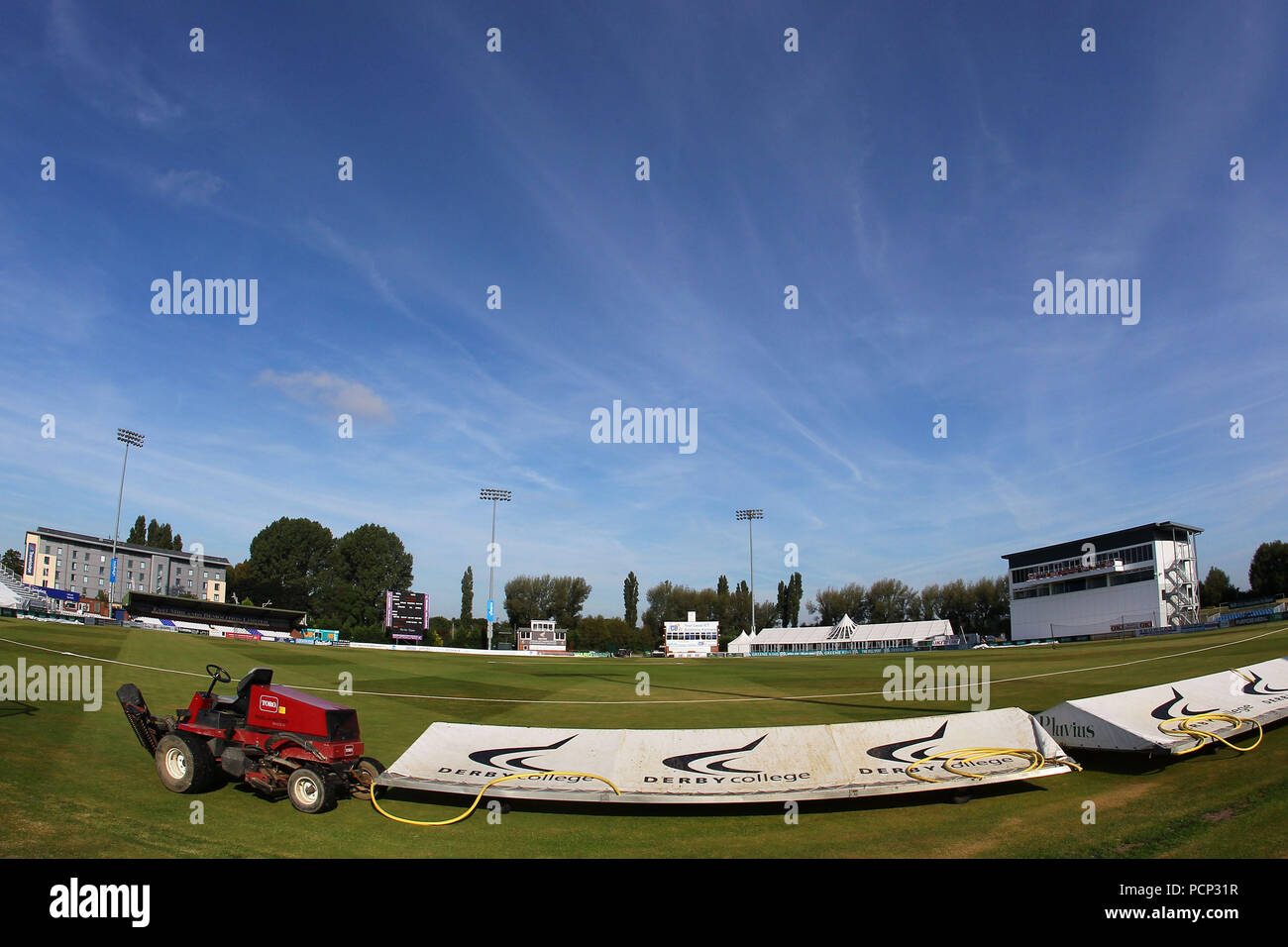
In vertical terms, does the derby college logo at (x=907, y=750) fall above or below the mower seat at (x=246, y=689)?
below

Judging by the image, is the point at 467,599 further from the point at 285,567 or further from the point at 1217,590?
the point at 1217,590

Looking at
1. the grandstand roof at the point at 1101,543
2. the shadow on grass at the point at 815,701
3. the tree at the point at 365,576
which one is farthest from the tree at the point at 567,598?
the shadow on grass at the point at 815,701

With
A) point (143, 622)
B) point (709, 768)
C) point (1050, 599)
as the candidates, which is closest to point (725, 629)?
point (1050, 599)

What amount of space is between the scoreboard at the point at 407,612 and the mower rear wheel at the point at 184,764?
276 feet

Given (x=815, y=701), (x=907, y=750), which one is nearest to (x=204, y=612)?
(x=815, y=701)

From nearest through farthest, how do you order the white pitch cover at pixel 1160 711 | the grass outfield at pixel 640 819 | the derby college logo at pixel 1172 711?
the grass outfield at pixel 640 819 < the white pitch cover at pixel 1160 711 < the derby college logo at pixel 1172 711

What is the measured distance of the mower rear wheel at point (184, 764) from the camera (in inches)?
421

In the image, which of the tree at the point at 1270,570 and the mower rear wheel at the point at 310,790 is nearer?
the mower rear wheel at the point at 310,790

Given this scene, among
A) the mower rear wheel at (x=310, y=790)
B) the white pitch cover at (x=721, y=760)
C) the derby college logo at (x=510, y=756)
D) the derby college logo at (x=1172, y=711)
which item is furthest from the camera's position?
the derby college logo at (x=1172, y=711)

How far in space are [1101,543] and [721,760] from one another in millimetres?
99300

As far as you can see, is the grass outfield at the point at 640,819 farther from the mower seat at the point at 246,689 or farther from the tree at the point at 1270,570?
the tree at the point at 1270,570
